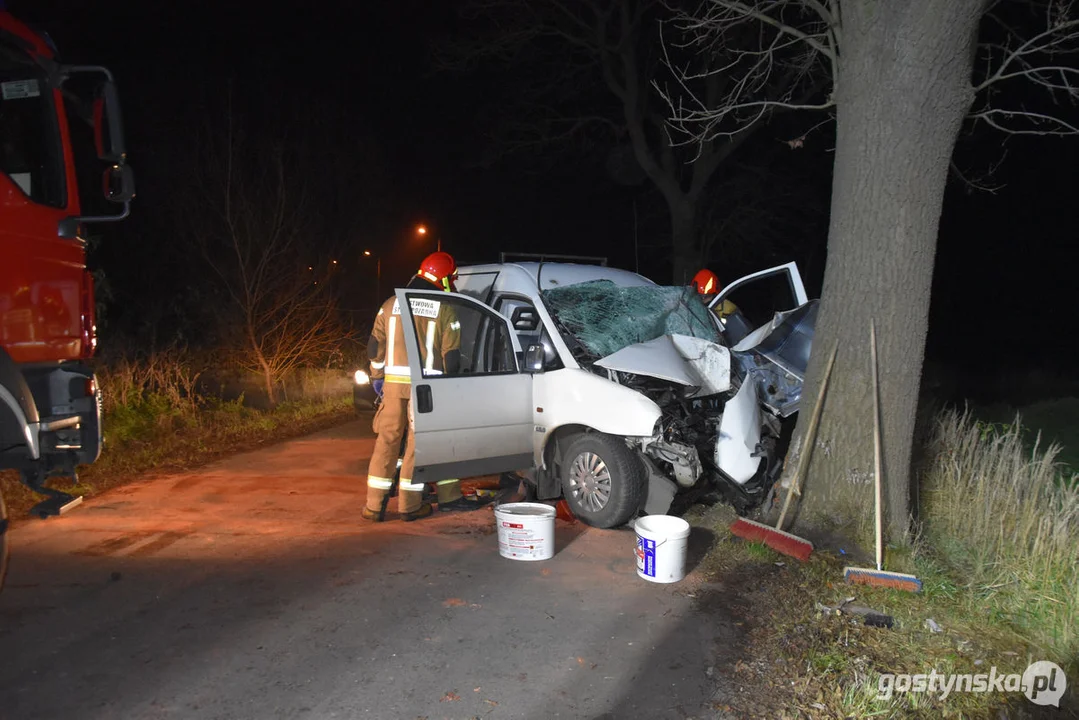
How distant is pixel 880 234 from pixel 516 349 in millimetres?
2941

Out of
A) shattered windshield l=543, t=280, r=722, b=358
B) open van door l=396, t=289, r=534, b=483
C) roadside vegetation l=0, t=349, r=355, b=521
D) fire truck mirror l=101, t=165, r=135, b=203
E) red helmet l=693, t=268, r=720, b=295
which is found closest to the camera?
fire truck mirror l=101, t=165, r=135, b=203

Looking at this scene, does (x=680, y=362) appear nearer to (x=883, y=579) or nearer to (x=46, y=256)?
(x=883, y=579)

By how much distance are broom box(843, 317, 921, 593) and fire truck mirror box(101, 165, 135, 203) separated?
4.96 m

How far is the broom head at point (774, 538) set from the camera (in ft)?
16.9

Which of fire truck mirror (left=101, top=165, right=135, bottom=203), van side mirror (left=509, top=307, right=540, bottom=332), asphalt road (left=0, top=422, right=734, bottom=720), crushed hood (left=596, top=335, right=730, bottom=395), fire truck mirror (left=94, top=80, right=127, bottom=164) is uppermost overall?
fire truck mirror (left=94, top=80, right=127, bottom=164)

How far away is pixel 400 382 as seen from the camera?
6215 millimetres

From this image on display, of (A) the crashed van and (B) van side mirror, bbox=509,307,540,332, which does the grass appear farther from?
(B) van side mirror, bbox=509,307,540,332

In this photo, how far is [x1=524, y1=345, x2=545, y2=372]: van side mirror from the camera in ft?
20.9

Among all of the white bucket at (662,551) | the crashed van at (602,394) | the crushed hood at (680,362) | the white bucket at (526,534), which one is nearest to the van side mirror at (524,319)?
the crashed van at (602,394)

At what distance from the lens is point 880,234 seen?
5359 mm

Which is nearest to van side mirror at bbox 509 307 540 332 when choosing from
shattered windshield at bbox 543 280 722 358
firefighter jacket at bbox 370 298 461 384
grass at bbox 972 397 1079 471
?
shattered windshield at bbox 543 280 722 358

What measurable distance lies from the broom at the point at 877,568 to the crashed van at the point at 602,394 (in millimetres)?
942

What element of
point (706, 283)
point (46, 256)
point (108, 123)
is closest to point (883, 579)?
point (706, 283)

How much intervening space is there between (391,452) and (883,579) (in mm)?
3690
